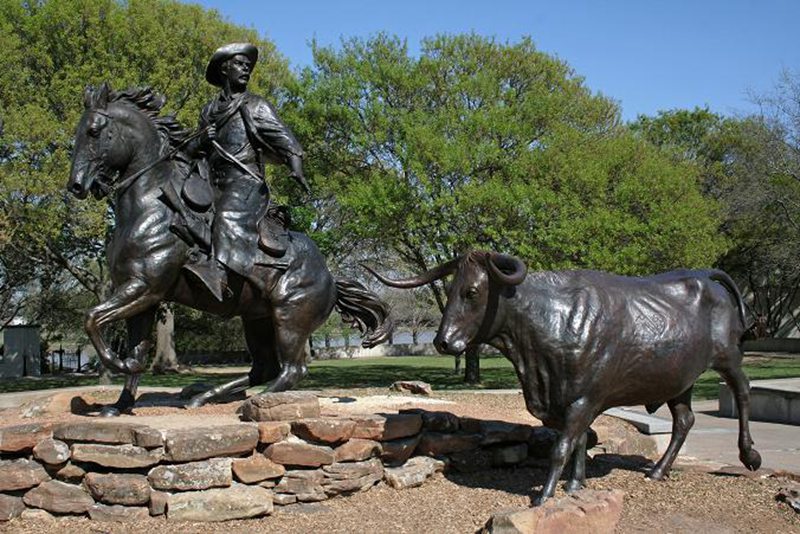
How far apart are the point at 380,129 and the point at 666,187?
761 cm

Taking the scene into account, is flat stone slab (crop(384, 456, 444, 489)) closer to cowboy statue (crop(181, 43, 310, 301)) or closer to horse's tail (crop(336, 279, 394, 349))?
horse's tail (crop(336, 279, 394, 349))

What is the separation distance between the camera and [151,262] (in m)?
6.74

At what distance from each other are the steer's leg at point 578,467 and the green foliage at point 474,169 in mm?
12227

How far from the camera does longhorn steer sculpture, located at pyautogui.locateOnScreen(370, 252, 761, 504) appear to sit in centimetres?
572

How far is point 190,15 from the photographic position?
23609 mm

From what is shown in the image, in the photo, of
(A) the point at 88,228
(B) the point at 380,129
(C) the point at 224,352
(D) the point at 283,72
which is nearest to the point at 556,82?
(B) the point at 380,129

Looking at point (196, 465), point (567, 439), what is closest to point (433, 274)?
point (567, 439)

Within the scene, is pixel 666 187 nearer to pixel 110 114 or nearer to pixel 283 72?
pixel 283 72

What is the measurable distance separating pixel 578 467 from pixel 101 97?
16.5ft

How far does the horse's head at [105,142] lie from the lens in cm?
670

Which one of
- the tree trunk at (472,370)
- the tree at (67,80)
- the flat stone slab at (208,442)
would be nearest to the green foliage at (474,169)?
the tree trunk at (472,370)

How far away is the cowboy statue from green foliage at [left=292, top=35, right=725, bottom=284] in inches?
439

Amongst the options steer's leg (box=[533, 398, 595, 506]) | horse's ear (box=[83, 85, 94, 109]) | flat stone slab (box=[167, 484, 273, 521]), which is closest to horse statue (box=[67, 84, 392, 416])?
horse's ear (box=[83, 85, 94, 109])

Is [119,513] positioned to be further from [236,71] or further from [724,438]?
[724,438]
